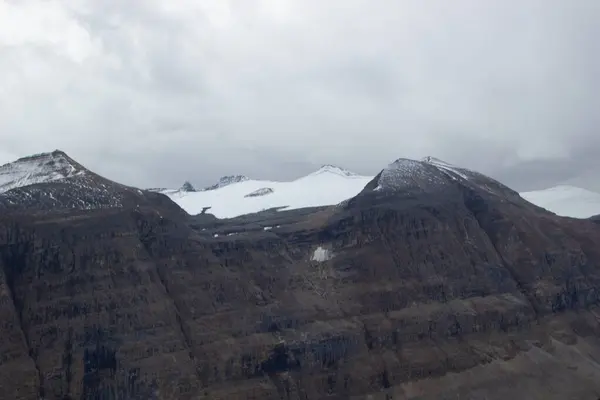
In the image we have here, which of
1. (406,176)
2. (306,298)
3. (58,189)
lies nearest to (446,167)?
(406,176)

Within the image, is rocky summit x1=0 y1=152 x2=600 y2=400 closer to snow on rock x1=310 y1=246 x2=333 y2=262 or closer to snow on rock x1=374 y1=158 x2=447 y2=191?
snow on rock x1=310 y1=246 x2=333 y2=262

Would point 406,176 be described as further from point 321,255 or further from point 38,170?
point 38,170

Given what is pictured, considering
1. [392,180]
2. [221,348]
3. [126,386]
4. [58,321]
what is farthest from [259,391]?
[392,180]

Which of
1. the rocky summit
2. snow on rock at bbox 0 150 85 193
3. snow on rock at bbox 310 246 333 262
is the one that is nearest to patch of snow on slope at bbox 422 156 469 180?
the rocky summit

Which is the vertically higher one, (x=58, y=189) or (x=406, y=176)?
(x=406, y=176)

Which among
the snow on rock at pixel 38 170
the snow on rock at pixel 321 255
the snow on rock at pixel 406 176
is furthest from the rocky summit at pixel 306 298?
the snow on rock at pixel 38 170

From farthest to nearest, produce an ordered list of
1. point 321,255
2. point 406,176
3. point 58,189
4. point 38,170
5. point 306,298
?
point 406,176 < point 321,255 < point 306,298 < point 38,170 < point 58,189

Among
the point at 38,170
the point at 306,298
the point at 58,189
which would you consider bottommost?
the point at 306,298
